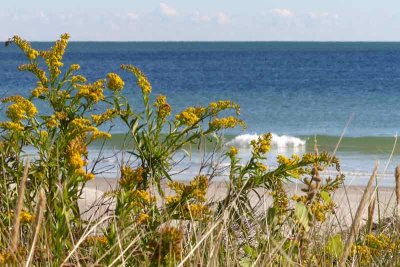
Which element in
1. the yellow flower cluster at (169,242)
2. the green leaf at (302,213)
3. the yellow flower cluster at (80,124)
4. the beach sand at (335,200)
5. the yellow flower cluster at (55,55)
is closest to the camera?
the yellow flower cluster at (169,242)

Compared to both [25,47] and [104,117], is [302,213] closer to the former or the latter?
[104,117]

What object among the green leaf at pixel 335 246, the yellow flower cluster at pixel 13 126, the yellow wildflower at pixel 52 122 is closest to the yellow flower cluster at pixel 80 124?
the yellow wildflower at pixel 52 122

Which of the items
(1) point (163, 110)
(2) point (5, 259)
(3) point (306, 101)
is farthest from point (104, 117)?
(3) point (306, 101)

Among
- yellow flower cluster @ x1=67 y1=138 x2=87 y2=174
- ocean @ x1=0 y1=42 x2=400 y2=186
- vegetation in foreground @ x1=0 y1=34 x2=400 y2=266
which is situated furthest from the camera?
ocean @ x1=0 y1=42 x2=400 y2=186

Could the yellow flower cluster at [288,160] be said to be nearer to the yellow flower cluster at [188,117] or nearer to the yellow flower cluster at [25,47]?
the yellow flower cluster at [188,117]

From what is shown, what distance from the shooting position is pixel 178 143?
3.52 metres

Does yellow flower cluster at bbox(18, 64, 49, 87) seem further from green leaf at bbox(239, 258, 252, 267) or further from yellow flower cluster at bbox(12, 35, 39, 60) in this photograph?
green leaf at bbox(239, 258, 252, 267)

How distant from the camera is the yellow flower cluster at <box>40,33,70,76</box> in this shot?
11.7 ft

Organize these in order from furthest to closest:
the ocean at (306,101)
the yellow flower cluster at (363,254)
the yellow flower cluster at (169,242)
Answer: the ocean at (306,101), the yellow flower cluster at (363,254), the yellow flower cluster at (169,242)

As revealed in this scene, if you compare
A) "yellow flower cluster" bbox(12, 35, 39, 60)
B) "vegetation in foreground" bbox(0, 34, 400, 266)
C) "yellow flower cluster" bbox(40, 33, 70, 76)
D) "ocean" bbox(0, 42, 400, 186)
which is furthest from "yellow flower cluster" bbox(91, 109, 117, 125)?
"ocean" bbox(0, 42, 400, 186)

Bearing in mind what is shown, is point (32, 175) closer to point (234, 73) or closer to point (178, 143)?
point (178, 143)

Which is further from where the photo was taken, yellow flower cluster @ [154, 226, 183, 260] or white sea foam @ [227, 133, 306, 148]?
white sea foam @ [227, 133, 306, 148]

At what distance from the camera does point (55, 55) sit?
3648 millimetres

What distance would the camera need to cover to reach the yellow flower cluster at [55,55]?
3.58 meters
